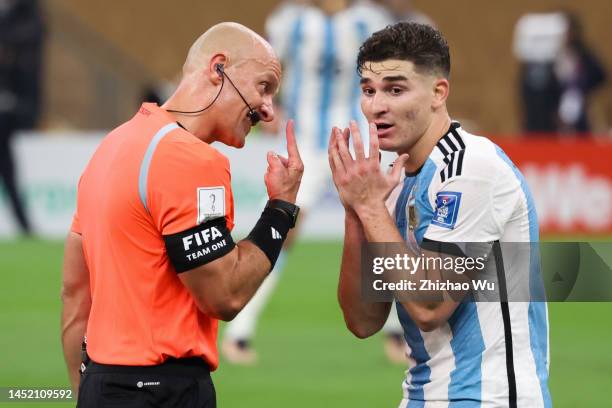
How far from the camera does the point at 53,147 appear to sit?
17.7 m

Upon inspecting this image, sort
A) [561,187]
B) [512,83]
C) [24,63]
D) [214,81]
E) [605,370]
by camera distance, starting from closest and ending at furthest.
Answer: [214,81], [605,370], [561,187], [24,63], [512,83]

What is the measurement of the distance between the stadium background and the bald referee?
12.1 ft

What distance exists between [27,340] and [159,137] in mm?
6426

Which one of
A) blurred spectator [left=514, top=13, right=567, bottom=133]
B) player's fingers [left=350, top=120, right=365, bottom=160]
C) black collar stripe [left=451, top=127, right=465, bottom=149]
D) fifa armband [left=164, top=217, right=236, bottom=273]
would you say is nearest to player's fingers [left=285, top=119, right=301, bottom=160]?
player's fingers [left=350, top=120, right=365, bottom=160]

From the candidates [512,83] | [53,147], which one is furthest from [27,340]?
[512,83]

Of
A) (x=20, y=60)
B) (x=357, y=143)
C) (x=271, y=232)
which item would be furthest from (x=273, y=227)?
(x=20, y=60)

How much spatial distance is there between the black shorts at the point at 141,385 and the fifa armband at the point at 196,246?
0.40 m

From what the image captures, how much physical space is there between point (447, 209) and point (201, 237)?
3.03 feet

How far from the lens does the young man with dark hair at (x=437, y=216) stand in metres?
4.55

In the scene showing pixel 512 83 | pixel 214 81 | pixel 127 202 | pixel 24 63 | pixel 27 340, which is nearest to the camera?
pixel 127 202

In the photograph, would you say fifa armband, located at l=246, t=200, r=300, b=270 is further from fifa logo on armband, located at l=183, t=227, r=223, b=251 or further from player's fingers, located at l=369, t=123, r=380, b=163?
player's fingers, located at l=369, t=123, r=380, b=163

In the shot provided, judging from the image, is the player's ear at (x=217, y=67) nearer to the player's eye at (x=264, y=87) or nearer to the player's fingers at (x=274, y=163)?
the player's eye at (x=264, y=87)

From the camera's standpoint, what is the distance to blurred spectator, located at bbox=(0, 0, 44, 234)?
18.8 m

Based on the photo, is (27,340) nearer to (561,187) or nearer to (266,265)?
(266,265)
